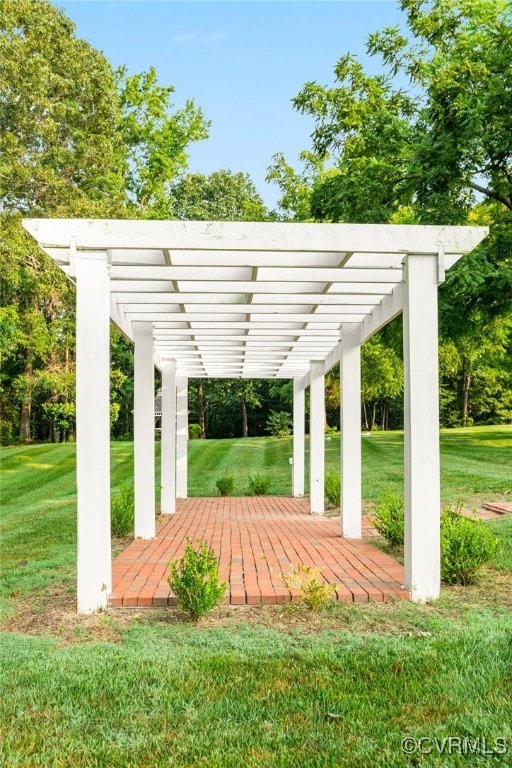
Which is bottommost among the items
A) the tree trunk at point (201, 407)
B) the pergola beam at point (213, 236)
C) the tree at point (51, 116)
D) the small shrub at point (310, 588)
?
the small shrub at point (310, 588)

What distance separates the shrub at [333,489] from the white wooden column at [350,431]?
302 cm

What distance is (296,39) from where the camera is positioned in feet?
48.8

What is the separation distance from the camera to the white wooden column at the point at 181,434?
13102 mm

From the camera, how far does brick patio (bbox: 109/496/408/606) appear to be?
17.5 ft

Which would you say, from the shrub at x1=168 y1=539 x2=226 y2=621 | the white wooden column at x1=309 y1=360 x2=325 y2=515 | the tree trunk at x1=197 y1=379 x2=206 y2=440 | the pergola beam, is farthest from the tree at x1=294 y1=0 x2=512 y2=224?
the tree trunk at x1=197 y1=379 x2=206 y2=440

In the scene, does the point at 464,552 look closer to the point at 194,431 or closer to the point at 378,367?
the point at 378,367

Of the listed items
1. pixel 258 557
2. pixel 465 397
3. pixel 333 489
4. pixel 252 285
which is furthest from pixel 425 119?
pixel 465 397

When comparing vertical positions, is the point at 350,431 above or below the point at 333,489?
above

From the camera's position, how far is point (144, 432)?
26.4ft

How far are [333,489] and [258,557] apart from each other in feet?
15.2

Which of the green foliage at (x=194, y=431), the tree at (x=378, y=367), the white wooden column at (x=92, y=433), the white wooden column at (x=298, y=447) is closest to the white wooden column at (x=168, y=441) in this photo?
the white wooden column at (x=298, y=447)

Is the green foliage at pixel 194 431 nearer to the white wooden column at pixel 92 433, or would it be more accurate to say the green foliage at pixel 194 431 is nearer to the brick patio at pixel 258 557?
the brick patio at pixel 258 557

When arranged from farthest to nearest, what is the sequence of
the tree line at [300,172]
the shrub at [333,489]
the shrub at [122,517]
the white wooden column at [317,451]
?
the shrub at [333,489], the white wooden column at [317,451], the tree line at [300,172], the shrub at [122,517]

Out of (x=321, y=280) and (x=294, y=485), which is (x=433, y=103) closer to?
(x=321, y=280)
